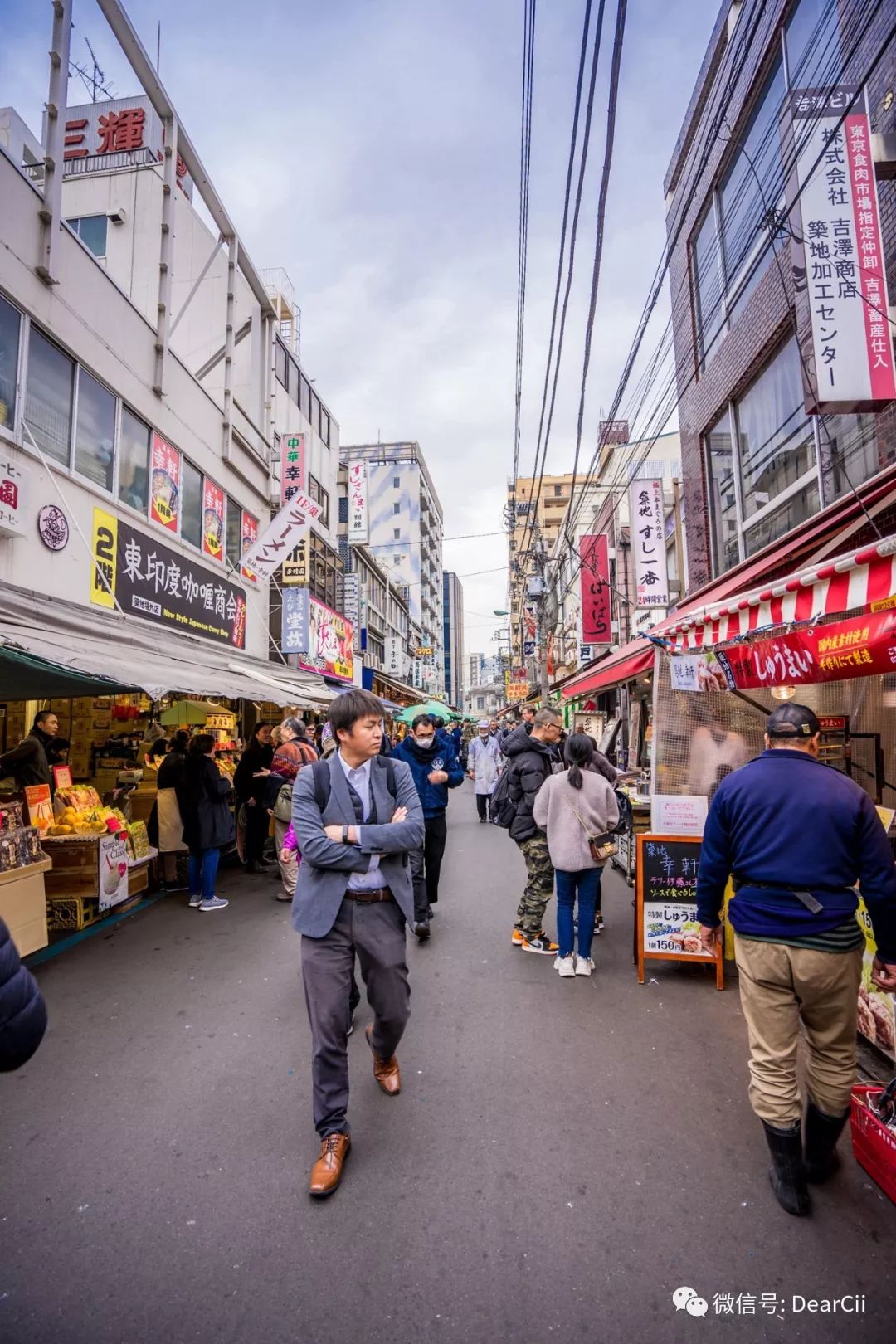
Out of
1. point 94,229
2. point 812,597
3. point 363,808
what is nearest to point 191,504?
point 94,229

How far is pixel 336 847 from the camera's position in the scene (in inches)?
111

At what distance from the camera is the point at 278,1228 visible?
7.97 feet

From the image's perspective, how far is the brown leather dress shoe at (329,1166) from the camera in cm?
259

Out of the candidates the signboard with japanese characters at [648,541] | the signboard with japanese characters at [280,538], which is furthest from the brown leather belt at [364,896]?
the signboard with japanese characters at [280,538]

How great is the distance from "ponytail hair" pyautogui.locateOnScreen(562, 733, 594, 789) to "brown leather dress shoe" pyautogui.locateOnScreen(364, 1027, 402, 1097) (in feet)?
8.00

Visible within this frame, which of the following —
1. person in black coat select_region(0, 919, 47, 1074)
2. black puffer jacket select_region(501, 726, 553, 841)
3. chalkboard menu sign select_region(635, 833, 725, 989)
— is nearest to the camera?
person in black coat select_region(0, 919, 47, 1074)

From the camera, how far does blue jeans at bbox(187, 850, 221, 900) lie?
22.6 feet

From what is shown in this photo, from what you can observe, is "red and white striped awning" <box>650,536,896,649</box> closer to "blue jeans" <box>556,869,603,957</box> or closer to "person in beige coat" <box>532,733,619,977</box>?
"person in beige coat" <box>532,733,619,977</box>

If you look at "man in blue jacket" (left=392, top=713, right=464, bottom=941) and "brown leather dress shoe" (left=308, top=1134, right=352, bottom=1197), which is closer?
"brown leather dress shoe" (left=308, top=1134, right=352, bottom=1197)

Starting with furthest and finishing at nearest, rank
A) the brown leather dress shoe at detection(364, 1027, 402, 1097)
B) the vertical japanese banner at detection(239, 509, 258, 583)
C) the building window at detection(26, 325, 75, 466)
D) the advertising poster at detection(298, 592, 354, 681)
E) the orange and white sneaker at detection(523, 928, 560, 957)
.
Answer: the advertising poster at detection(298, 592, 354, 681) < the vertical japanese banner at detection(239, 509, 258, 583) < the building window at detection(26, 325, 75, 466) < the orange and white sneaker at detection(523, 928, 560, 957) < the brown leather dress shoe at detection(364, 1027, 402, 1097)

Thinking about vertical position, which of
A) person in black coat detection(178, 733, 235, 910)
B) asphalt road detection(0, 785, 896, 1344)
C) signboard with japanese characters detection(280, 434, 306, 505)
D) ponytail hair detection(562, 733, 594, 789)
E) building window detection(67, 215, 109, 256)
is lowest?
asphalt road detection(0, 785, 896, 1344)

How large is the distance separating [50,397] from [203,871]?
6667 millimetres

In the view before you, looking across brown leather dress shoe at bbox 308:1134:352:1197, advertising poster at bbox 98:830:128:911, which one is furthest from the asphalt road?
advertising poster at bbox 98:830:128:911

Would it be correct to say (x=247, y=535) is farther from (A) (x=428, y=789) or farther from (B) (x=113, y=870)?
(A) (x=428, y=789)
